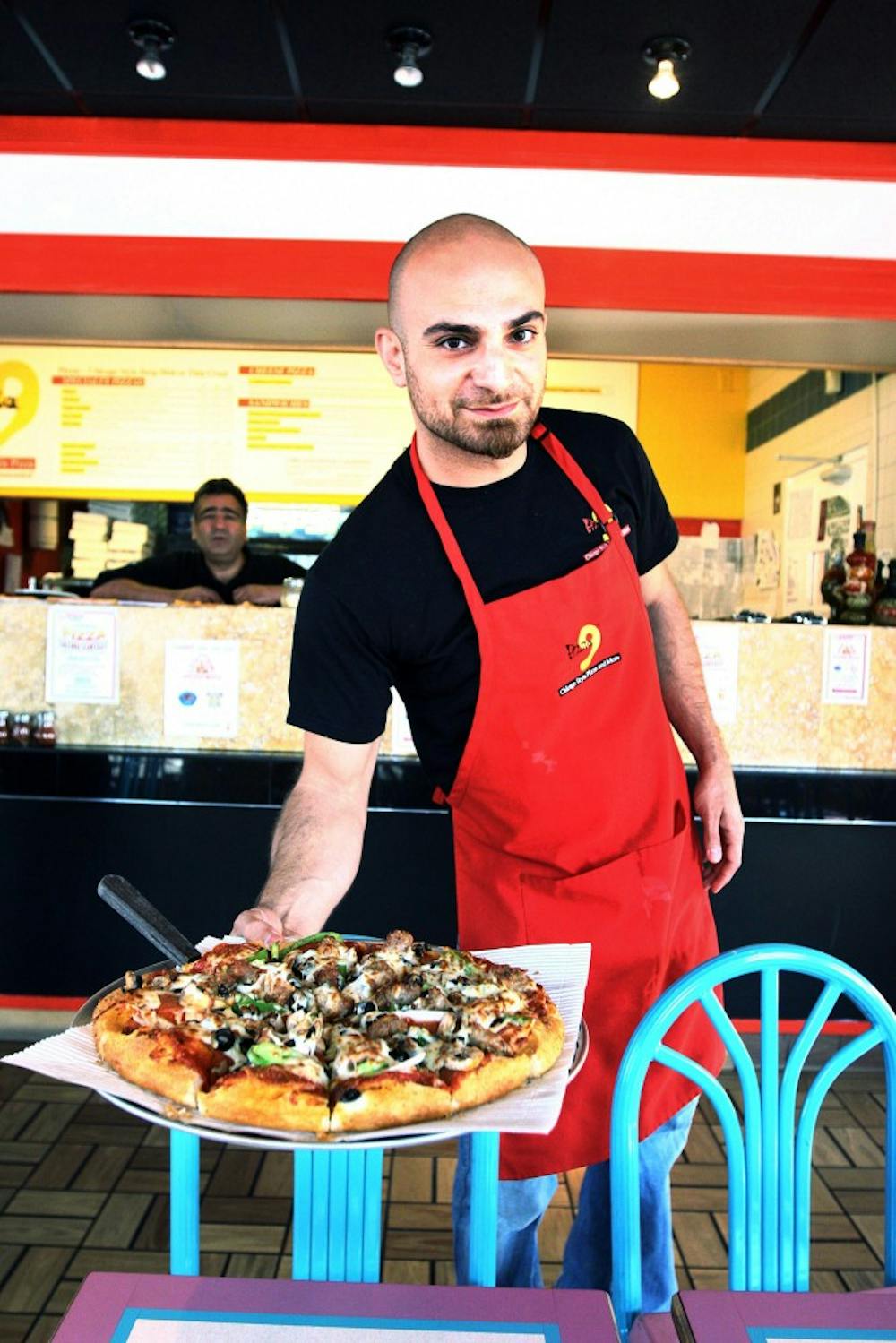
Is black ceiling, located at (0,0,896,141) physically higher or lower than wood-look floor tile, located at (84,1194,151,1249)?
higher

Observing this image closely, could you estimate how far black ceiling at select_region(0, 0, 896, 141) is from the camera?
3.13m

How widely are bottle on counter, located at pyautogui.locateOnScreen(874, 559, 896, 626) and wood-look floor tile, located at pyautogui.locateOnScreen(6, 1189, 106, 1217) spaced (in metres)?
2.79

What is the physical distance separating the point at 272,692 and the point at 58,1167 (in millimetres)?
1419

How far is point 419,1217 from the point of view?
269 cm

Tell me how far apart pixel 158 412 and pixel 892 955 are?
12.6ft

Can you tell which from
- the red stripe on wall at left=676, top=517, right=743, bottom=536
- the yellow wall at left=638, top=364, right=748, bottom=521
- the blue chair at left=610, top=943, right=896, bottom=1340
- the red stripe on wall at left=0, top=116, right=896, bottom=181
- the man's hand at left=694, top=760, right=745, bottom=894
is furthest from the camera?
the red stripe on wall at left=676, top=517, right=743, bottom=536

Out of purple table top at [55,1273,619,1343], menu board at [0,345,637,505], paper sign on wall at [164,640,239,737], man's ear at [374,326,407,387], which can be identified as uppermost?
menu board at [0,345,637,505]

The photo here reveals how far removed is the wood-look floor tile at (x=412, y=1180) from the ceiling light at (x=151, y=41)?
3.11 meters

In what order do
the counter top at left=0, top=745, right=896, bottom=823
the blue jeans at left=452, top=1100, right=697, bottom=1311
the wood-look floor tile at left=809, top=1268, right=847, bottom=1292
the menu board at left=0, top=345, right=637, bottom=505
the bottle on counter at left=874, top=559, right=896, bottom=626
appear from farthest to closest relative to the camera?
the menu board at left=0, top=345, right=637, bottom=505 < the bottle on counter at left=874, top=559, right=896, bottom=626 < the counter top at left=0, top=745, right=896, bottom=823 < the wood-look floor tile at left=809, top=1268, right=847, bottom=1292 < the blue jeans at left=452, top=1100, right=697, bottom=1311

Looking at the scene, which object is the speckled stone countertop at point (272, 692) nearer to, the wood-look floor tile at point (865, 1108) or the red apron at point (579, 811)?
the wood-look floor tile at point (865, 1108)

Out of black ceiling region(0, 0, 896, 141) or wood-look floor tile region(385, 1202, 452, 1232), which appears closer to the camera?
wood-look floor tile region(385, 1202, 452, 1232)

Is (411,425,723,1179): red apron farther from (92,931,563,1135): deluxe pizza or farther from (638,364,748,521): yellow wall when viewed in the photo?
(638,364,748,521): yellow wall

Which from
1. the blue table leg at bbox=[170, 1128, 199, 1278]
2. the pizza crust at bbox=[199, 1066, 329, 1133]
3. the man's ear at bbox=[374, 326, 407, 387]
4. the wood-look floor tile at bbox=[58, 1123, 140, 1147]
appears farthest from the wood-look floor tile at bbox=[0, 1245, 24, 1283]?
the man's ear at bbox=[374, 326, 407, 387]

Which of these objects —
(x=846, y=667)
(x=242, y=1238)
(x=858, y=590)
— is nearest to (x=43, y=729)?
(x=242, y=1238)
